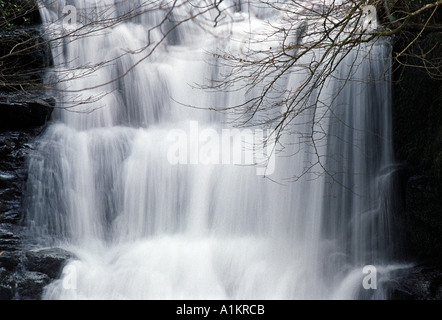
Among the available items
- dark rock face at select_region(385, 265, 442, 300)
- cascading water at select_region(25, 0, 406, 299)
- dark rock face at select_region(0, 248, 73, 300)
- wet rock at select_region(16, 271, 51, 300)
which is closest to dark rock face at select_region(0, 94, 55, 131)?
cascading water at select_region(25, 0, 406, 299)

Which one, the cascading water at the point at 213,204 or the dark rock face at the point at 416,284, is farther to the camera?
the cascading water at the point at 213,204

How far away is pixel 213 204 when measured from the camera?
660 centimetres

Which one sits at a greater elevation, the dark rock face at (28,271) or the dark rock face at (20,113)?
the dark rock face at (20,113)

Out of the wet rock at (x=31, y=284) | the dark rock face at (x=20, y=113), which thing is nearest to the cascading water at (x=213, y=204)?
the wet rock at (x=31, y=284)

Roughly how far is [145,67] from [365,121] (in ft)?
12.8

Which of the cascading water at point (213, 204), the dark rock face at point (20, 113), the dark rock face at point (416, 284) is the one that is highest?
the dark rock face at point (20, 113)

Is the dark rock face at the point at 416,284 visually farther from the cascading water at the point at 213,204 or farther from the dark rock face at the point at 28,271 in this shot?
the dark rock face at the point at 28,271

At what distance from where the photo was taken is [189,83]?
8117 millimetres

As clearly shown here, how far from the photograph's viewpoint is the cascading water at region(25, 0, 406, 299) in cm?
564

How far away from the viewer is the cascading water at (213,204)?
564cm

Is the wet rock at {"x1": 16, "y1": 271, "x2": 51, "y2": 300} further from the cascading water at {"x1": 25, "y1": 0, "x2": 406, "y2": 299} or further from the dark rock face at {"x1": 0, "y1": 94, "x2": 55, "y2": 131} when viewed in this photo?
the dark rock face at {"x1": 0, "y1": 94, "x2": 55, "y2": 131}

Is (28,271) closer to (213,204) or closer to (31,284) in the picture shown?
(31,284)
